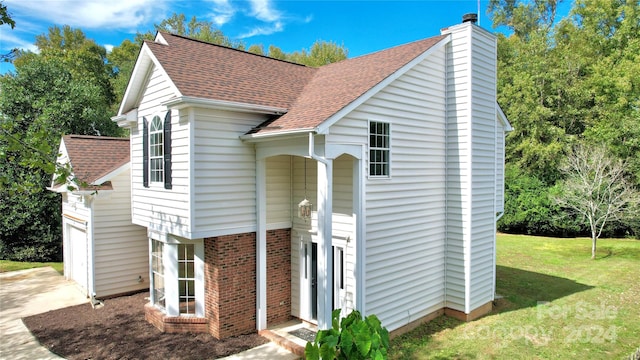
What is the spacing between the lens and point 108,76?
37062 mm

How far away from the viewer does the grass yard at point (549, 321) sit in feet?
26.9

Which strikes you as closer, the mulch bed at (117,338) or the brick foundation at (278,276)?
the mulch bed at (117,338)

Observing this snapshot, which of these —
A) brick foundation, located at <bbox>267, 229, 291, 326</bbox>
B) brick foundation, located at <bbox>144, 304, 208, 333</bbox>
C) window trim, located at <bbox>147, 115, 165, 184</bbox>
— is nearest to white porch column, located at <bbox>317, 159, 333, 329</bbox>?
brick foundation, located at <bbox>267, 229, 291, 326</bbox>

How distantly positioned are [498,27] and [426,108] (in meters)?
35.9

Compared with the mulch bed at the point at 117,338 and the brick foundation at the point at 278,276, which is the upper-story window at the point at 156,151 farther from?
the mulch bed at the point at 117,338

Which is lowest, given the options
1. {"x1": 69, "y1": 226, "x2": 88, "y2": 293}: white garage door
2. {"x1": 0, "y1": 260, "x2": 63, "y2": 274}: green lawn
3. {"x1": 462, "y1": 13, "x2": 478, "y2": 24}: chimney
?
{"x1": 0, "y1": 260, "x2": 63, "y2": 274}: green lawn

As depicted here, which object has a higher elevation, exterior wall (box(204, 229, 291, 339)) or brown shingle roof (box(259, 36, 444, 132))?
brown shingle roof (box(259, 36, 444, 132))

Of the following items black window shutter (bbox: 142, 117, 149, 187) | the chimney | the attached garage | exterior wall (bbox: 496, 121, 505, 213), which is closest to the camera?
the chimney

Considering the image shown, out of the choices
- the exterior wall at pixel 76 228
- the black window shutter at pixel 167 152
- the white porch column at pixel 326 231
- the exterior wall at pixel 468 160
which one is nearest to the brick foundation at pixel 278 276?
the white porch column at pixel 326 231

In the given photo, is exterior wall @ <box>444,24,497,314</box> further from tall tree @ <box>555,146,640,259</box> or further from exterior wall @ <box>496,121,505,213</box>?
tall tree @ <box>555,146,640,259</box>

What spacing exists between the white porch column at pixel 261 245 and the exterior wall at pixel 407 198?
227cm

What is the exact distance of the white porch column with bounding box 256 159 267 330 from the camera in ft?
29.7

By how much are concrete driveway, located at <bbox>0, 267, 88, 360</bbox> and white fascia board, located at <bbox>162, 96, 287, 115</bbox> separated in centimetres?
588

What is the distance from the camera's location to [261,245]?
909 centimetres
